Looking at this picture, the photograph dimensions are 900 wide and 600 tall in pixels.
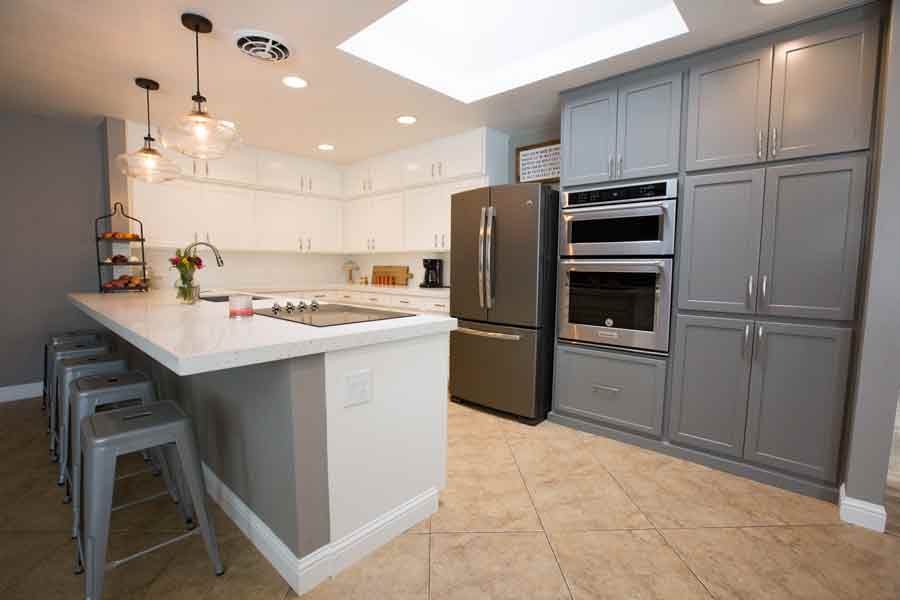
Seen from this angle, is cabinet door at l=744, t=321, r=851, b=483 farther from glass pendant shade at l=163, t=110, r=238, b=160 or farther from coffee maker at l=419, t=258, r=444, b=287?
Answer: glass pendant shade at l=163, t=110, r=238, b=160

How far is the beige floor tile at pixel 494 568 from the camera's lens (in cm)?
152

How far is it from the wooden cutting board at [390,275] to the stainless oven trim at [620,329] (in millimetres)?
2405

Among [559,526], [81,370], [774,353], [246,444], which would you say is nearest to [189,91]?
[81,370]

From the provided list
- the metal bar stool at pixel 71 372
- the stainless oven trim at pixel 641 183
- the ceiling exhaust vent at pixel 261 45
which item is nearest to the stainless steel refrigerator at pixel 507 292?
the stainless oven trim at pixel 641 183

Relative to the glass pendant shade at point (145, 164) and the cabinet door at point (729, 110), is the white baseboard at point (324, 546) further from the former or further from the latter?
the cabinet door at point (729, 110)

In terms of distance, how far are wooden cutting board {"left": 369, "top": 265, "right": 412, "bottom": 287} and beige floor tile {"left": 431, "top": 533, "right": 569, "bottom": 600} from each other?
11.5ft

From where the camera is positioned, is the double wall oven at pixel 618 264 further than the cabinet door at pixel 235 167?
No

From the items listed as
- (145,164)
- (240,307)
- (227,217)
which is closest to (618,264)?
(240,307)

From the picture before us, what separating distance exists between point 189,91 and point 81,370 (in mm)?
2079

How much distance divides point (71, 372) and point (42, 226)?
2380 millimetres

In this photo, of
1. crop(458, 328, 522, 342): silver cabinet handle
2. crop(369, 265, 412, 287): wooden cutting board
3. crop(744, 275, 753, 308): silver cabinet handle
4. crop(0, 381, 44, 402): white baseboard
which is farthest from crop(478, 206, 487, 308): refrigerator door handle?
crop(0, 381, 44, 402): white baseboard

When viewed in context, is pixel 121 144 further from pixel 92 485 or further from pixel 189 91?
pixel 92 485

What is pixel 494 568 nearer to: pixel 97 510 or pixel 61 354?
pixel 97 510

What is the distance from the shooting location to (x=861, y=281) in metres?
1.99
